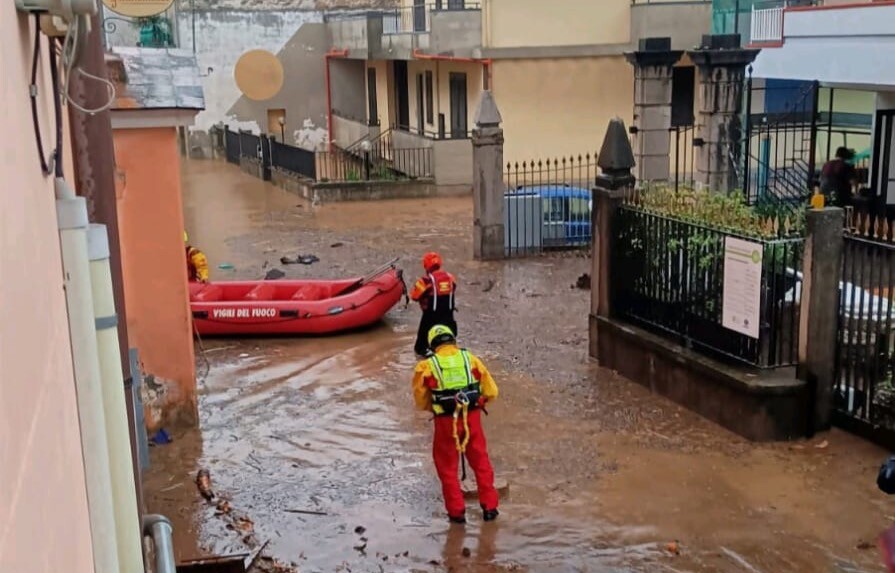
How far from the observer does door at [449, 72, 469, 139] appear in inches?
1185

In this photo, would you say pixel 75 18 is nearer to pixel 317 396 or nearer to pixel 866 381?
pixel 866 381

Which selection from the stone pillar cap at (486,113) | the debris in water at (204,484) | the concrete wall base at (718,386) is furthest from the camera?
the stone pillar cap at (486,113)

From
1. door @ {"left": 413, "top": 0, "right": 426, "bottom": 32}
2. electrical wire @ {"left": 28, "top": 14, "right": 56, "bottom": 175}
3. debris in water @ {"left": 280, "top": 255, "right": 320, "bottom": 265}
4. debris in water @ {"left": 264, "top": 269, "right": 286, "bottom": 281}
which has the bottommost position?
debris in water @ {"left": 280, "top": 255, "right": 320, "bottom": 265}

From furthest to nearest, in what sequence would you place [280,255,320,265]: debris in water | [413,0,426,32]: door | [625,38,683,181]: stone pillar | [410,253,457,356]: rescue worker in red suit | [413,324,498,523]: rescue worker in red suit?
[413,0,426,32]: door → [280,255,320,265]: debris in water → [625,38,683,181]: stone pillar → [410,253,457,356]: rescue worker in red suit → [413,324,498,523]: rescue worker in red suit

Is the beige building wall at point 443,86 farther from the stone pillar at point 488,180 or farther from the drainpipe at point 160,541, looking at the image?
the drainpipe at point 160,541

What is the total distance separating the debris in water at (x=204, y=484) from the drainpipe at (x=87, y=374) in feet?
18.8

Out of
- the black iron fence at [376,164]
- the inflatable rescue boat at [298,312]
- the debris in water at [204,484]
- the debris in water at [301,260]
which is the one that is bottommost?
the debris in water at [204,484]

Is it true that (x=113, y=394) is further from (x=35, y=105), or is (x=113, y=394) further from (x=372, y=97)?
(x=372, y=97)

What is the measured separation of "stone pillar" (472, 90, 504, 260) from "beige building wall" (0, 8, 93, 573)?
15.4 m

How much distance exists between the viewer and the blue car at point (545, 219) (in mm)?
19156

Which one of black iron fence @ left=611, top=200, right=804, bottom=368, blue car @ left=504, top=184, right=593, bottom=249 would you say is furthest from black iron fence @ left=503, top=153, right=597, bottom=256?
black iron fence @ left=611, top=200, right=804, bottom=368

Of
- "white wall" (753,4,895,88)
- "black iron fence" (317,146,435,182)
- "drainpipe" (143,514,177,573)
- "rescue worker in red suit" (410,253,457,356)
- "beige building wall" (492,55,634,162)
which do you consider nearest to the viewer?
"drainpipe" (143,514,177,573)

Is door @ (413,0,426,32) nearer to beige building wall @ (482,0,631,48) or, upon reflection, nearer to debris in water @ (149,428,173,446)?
beige building wall @ (482,0,631,48)

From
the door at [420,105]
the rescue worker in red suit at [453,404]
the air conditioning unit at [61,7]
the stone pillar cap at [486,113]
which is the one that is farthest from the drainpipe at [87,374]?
the door at [420,105]
